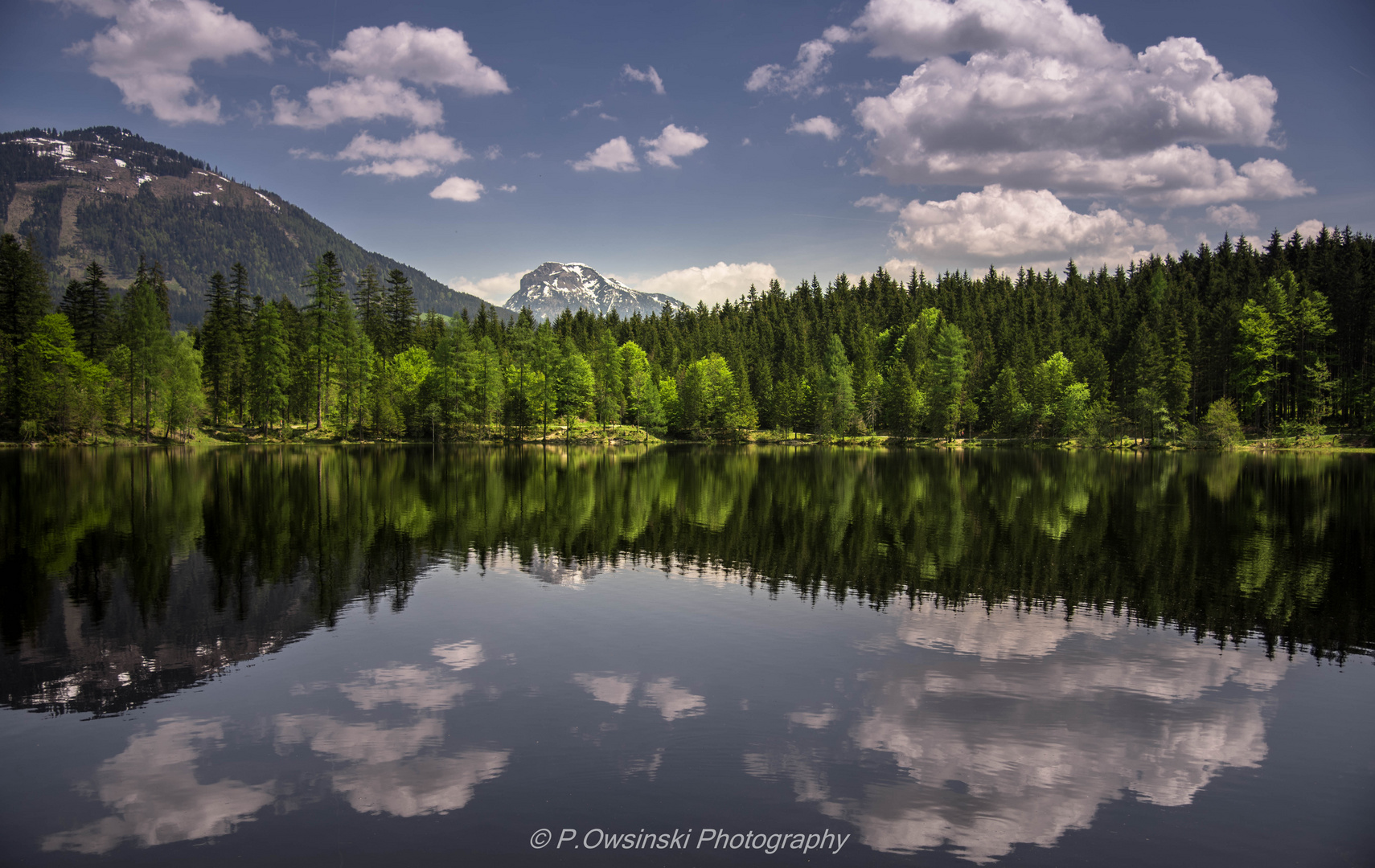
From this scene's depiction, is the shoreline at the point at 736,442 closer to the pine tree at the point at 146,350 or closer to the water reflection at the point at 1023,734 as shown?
the pine tree at the point at 146,350

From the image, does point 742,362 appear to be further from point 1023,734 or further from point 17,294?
point 1023,734

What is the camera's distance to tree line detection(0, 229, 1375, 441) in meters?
85.8

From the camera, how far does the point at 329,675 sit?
44.9 ft

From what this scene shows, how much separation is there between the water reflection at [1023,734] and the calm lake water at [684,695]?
0.07m

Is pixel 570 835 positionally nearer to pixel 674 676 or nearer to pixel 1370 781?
pixel 674 676

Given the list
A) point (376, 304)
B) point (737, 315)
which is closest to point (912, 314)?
point (737, 315)

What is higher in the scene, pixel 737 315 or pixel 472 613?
pixel 737 315

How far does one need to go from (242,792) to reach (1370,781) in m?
15.3

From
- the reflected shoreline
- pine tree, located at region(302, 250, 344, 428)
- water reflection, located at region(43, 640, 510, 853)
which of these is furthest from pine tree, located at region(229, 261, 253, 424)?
water reflection, located at region(43, 640, 510, 853)

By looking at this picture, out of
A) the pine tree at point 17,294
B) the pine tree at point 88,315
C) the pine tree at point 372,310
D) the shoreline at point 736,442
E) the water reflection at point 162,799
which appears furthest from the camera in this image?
the pine tree at point 372,310

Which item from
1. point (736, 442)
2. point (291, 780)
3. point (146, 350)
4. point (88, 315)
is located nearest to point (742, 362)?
point (736, 442)

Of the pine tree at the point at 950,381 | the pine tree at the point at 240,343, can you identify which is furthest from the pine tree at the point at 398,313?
the pine tree at the point at 950,381

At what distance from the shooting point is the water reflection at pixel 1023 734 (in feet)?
30.0

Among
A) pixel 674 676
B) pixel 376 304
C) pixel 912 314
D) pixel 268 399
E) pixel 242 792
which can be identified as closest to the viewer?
pixel 242 792
